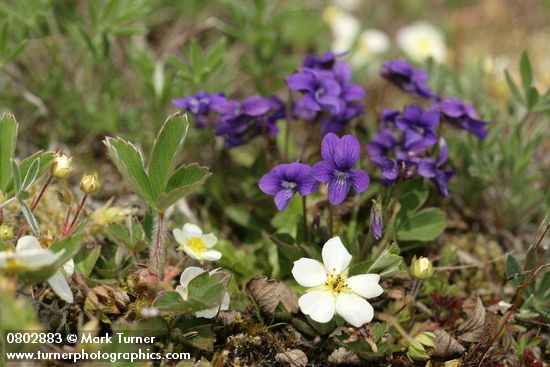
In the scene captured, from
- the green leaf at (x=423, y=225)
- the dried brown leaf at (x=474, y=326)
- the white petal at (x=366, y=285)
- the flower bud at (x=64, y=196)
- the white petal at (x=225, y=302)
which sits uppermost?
the flower bud at (x=64, y=196)

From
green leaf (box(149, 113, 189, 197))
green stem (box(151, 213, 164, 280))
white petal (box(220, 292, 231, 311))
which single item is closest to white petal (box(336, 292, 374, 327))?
white petal (box(220, 292, 231, 311))

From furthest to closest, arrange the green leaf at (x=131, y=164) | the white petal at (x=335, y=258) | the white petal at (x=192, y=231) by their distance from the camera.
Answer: the white petal at (x=192, y=231), the white petal at (x=335, y=258), the green leaf at (x=131, y=164)

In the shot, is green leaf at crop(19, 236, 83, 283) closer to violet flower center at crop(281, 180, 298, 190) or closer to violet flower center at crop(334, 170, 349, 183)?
violet flower center at crop(281, 180, 298, 190)

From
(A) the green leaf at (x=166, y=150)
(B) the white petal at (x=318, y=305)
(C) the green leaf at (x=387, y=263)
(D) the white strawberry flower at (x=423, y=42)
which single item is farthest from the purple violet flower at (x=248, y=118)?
(D) the white strawberry flower at (x=423, y=42)

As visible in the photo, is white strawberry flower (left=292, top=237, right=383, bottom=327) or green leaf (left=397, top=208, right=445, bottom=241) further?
green leaf (left=397, top=208, right=445, bottom=241)

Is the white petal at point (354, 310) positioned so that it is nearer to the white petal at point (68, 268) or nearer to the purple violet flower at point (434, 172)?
the purple violet flower at point (434, 172)
